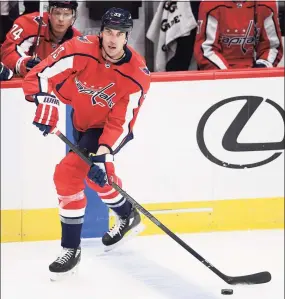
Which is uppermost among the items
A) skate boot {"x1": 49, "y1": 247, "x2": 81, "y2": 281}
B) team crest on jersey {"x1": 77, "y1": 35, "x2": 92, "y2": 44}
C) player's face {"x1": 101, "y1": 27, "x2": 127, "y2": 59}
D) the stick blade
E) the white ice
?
player's face {"x1": 101, "y1": 27, "x2": 127, "y2": 59}

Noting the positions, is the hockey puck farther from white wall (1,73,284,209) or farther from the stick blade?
white wall (1,73,284,209)

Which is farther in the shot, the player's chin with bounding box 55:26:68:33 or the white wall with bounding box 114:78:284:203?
the white wall with bounding box 114:78:284:203

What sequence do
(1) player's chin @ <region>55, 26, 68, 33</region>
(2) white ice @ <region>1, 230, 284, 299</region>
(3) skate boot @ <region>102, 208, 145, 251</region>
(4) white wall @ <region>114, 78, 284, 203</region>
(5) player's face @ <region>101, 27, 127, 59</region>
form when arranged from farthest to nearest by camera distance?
(4) white wall @ <region>114, 78, 284, 203</region> < (3) skate boot @ <region>102, 208, 145, 251</region> < (2) white ice @ <region>1, 230, 284, 299</region> < (1) player's chin @ <region>55, 26, 68, 33</region> < (5) player's face @ <region>101, 27, 127, 59</region>

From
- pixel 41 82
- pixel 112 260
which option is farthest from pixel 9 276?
pixel 41 82

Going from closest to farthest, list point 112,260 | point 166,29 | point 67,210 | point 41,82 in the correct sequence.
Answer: point 41,82
point 67,210
point 112,260
point 166,29

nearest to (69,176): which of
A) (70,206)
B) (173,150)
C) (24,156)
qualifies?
(70,206)

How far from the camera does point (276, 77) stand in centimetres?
509

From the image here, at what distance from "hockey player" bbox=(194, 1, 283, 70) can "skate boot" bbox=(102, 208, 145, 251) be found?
3.05 ft

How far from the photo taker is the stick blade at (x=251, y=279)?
424 cm

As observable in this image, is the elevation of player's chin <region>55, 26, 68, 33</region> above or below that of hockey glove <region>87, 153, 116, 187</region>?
above

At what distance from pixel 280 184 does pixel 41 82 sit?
1.73 metres

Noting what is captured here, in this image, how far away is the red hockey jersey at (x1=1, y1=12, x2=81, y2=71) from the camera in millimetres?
4297

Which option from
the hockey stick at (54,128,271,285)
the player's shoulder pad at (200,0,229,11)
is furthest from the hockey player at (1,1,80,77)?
the player's shoulder pad at (200,0,229,11)

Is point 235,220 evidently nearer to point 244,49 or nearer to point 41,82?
point 244,49
